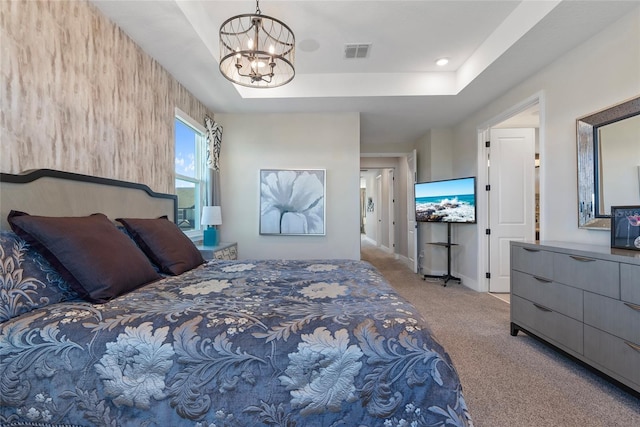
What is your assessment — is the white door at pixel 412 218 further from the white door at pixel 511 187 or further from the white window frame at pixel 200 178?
the white window frame at pixel 200 178

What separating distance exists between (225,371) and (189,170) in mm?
3275

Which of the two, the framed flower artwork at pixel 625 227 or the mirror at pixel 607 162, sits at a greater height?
the mirror at pixel 607 162

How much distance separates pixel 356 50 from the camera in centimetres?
312

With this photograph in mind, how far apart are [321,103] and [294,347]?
3448 mm

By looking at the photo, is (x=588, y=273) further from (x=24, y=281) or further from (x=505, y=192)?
(x=24, y=281)

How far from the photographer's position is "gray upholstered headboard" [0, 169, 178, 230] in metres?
1.48

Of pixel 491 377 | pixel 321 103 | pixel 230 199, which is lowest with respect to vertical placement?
pixel 491 377

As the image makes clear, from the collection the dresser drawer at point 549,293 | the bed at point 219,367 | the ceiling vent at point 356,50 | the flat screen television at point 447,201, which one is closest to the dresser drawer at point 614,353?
the dresser drawer at point 549,293

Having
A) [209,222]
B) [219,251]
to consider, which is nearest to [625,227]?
[219,251]

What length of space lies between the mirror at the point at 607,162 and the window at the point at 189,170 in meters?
3.87

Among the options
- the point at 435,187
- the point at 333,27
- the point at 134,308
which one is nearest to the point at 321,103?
the point at 333,27

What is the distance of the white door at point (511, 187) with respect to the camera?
405 cm

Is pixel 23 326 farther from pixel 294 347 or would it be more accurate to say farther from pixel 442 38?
pixel 442 38

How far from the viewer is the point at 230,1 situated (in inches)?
94.0
